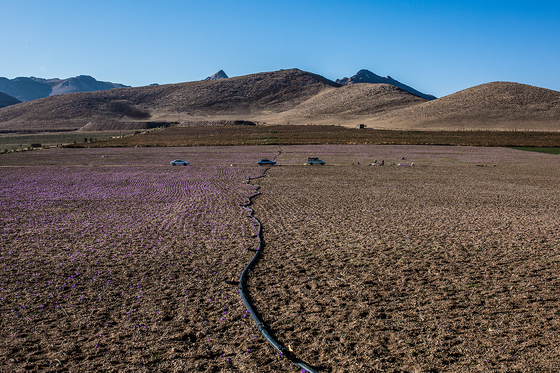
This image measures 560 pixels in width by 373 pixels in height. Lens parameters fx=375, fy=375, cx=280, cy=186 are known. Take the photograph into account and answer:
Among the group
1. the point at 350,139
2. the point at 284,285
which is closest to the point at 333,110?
the point at 350,139

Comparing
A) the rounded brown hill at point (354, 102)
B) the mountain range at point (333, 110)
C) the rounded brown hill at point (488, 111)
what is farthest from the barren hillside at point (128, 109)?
the rounded brown hill at point (488, 111)

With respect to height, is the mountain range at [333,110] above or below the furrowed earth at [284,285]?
above

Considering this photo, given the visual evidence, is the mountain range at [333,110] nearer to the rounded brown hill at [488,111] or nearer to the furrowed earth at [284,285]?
the rounded brown hill at [488,111]

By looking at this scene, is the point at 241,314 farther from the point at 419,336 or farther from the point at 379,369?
the point at 419,336

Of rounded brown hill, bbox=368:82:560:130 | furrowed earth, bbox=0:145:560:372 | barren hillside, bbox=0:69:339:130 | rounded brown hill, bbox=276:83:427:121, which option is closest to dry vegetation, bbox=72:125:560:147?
rounded brown hill, bbox=368:82:560:130

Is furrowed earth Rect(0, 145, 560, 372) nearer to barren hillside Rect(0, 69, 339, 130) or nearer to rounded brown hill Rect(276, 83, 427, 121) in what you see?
rounded brown hill Rect(276, 83, 427, 121)
